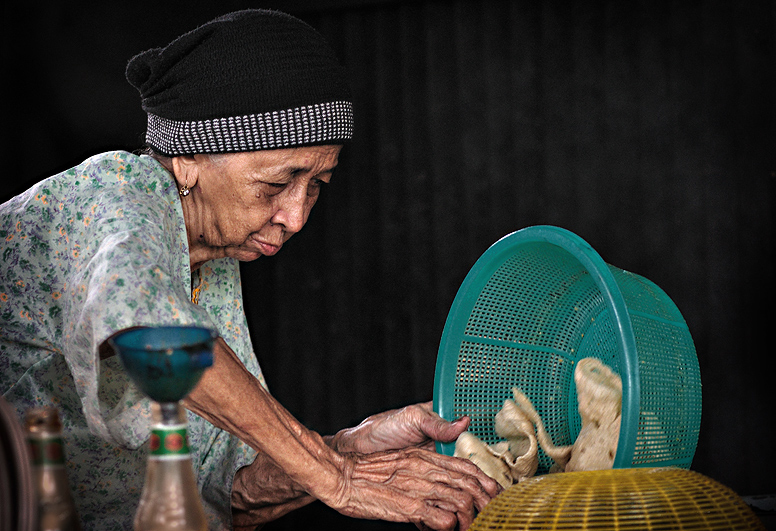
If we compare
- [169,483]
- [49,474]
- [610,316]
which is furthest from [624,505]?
[49,474]

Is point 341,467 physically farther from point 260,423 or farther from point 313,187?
point 313,187

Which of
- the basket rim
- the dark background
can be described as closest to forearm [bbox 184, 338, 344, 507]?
the basket rim

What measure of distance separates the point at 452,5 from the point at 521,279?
79.5 inches

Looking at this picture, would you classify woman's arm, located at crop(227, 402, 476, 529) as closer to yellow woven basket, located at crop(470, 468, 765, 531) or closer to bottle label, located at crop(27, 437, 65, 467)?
yellow woven basket, located at crop(470, 468, 765, 531)

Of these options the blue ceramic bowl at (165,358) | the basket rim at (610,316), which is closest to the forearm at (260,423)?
the blue ceramic bowl at (165,358)

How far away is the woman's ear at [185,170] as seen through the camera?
1398mm

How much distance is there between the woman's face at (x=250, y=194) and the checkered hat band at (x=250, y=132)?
25mm

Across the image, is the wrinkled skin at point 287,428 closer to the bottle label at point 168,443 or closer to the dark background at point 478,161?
the bottle label at point 168,443

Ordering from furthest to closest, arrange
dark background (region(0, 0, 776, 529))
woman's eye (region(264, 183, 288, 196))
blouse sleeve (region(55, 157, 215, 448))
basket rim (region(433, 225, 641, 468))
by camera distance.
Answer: dark background (region(0, 0, 776, 529))
woman's eye (region(264, 183, 288, 196))
basket rim (region(433, 225, 641, 468))
blouse sleeve (region(55, 157, 215, 448))

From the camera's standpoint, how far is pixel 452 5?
319 centimetres

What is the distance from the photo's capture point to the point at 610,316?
1.12 metres

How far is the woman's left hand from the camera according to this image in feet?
4.73

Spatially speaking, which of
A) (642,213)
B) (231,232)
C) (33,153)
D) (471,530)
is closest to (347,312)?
(642,213)

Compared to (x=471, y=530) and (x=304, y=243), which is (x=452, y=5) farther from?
(x=471, y=530)
